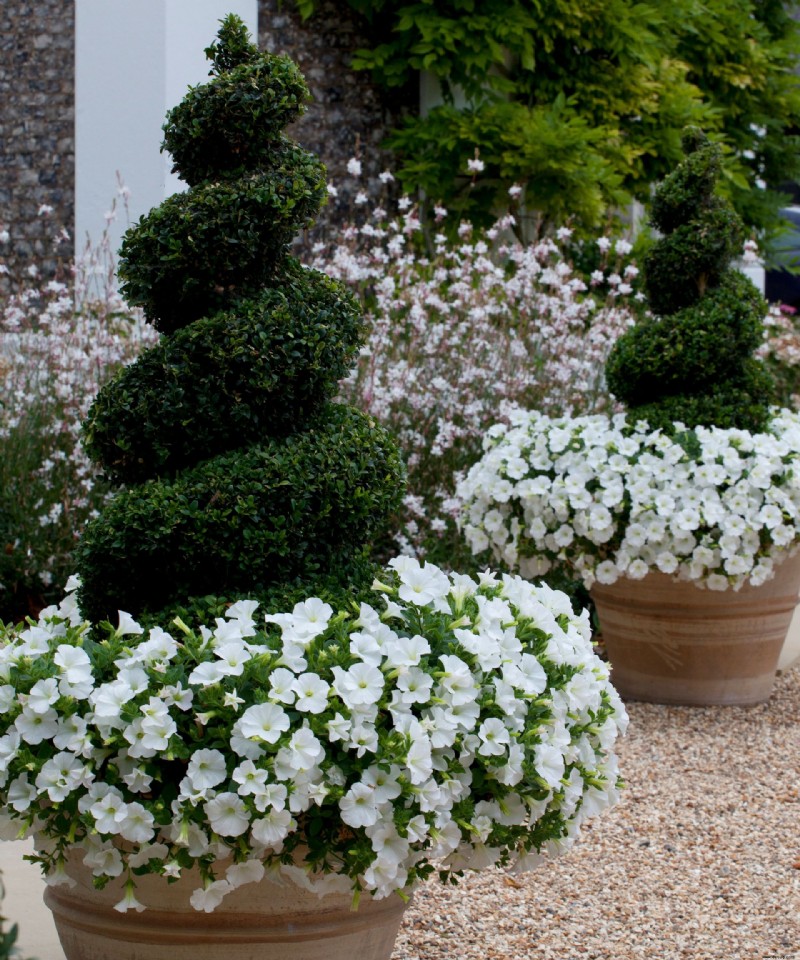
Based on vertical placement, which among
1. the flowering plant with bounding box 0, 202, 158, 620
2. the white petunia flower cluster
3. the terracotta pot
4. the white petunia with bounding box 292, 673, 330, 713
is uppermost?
the white petunia with bounding box 292, 673, 330, 713

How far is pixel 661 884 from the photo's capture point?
3121mm

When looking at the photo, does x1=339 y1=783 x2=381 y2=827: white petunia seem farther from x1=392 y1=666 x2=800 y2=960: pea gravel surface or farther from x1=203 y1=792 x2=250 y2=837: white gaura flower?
x1=392 y1=666 x2=800 y2=960: pea gravel surface

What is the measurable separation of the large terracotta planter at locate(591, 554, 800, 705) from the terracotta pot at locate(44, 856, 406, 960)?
2.60m

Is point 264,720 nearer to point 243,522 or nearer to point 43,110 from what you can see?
point 243,522

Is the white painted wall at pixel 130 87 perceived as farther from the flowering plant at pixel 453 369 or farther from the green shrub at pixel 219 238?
the green shrub at pixel 219 238

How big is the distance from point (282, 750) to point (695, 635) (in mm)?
2940

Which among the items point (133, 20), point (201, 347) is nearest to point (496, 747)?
point (201, 347)

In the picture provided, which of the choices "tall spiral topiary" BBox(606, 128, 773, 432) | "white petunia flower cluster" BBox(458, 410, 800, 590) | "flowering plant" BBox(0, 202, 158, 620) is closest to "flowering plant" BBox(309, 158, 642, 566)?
"white petunia flower cluster" BBox(458, 410, 800, 590)

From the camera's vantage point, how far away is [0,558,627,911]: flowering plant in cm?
192

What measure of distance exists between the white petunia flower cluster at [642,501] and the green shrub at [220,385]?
2050 millimetres

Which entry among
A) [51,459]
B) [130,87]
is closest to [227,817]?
[51,459]

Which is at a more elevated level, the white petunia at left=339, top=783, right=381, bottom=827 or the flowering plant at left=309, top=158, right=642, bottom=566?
the white petunia at left=339, top=783, right=381, bottom=827

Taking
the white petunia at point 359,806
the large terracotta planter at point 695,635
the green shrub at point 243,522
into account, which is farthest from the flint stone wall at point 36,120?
the white petunia at point 359,806

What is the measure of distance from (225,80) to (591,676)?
4.79 feet
